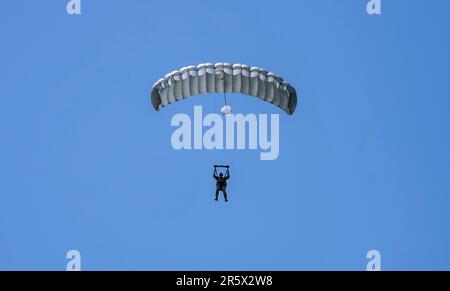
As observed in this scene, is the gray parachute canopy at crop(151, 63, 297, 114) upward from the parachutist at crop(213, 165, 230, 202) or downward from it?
upward

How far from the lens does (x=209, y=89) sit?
39094 millimetres

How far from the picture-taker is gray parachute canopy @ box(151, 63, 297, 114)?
3847 centimetres

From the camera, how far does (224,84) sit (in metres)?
39.0

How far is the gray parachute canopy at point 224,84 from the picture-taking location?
126 feet

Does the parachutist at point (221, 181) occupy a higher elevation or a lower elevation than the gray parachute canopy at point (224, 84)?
lower
